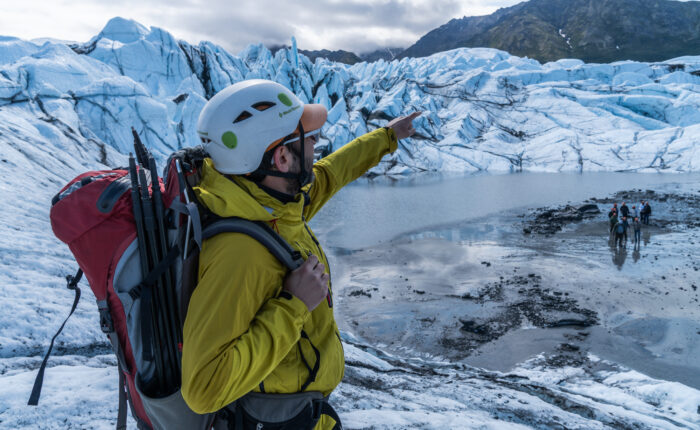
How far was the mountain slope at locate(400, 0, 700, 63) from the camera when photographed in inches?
6083

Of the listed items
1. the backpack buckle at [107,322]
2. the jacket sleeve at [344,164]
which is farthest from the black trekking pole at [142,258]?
the jacket sleeve at [344,164]

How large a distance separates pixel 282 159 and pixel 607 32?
22226cm

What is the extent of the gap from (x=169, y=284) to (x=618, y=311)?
10.9m

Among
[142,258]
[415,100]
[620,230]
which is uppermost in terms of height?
[415,100]

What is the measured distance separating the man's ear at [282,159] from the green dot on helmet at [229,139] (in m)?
0.18

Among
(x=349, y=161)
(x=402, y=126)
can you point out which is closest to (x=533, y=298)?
(x=402, y=126)

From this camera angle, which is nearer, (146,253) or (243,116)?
(146,253)

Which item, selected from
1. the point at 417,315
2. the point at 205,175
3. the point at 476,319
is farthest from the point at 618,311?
the point at 205,175

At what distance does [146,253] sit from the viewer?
4.66 ft

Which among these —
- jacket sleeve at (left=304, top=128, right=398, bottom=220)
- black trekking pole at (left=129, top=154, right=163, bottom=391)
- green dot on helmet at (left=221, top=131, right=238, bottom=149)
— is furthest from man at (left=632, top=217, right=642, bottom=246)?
black trekking pole at (left=129, top=154, right=163, bottom=391)

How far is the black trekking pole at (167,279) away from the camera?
4.73ft

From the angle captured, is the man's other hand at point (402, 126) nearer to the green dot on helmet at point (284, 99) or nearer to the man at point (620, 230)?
the green dot on helmet at point (284, 99)

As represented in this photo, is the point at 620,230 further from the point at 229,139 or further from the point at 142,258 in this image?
the point at 142,258

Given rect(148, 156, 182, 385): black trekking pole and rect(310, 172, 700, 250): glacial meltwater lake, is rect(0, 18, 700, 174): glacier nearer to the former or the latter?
rect(310, 172, 700, 250): glacial meltwater lake
